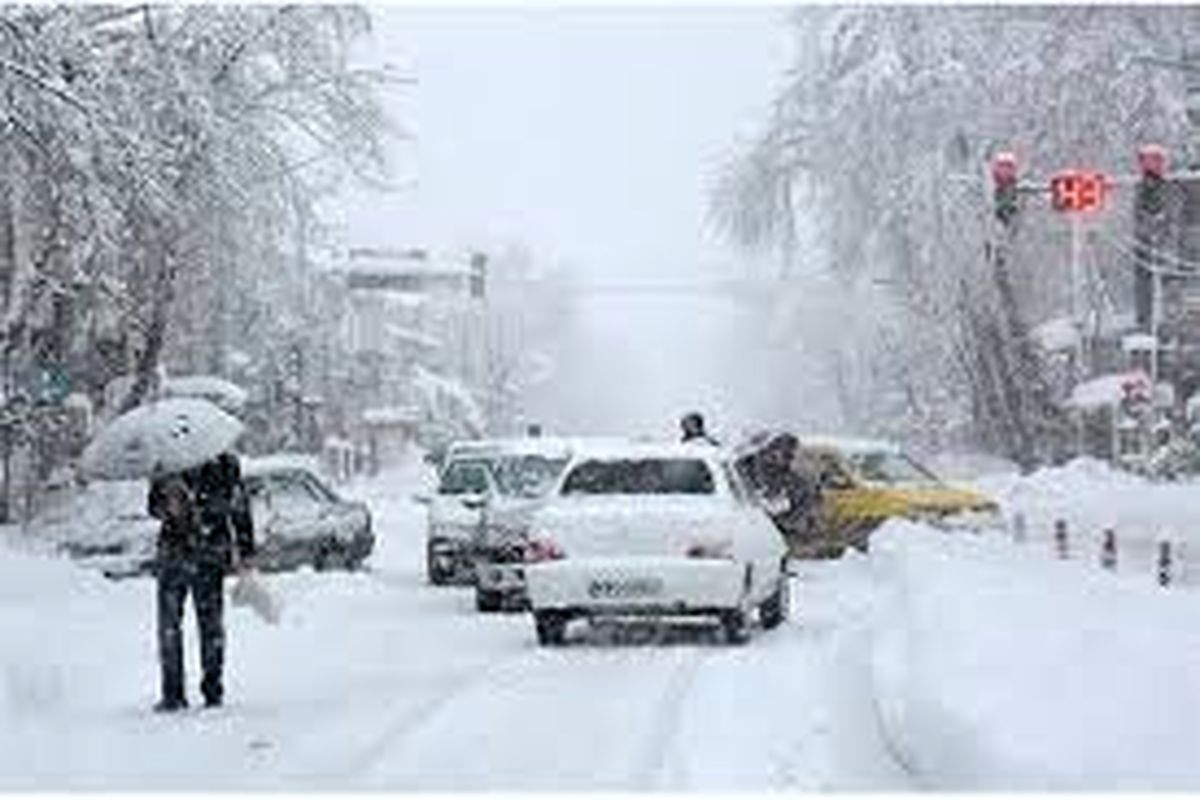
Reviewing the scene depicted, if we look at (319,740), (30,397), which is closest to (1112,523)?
(30,397)

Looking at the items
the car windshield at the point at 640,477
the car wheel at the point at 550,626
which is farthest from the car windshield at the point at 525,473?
the car wheel at the point at 550,626

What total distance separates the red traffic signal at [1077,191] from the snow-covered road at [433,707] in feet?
51.1

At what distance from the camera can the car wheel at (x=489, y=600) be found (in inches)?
1000

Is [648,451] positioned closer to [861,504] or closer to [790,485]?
[790,485]

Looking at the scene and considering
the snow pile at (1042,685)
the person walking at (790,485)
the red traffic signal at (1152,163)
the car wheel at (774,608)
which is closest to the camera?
the snow pile at (1042,685)

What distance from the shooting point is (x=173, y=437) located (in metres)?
17.1

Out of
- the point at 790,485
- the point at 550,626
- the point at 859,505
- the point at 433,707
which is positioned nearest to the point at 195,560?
the point at 433,707

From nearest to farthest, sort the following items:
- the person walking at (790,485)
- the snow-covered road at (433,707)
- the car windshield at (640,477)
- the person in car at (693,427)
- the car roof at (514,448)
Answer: the snow-covered road at (433,707) → the car windshield at (640,477) → the person in car at (693,427) → the car roof at (514,448) → the person walking at (790,485)

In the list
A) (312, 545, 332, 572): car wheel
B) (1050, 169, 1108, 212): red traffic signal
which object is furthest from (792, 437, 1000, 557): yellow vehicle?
(1050, 169, 1108, 212): red traffic signal

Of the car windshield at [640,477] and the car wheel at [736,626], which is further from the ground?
the car windshield at [640,477]

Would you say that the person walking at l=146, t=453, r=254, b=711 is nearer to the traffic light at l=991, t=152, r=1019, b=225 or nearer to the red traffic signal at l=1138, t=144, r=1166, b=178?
the red traffic signal at l=1138, t=144, r=1166, b=178

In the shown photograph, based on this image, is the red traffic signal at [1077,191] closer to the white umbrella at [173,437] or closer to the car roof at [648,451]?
the car roof at [648,451]

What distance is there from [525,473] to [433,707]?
499 inches

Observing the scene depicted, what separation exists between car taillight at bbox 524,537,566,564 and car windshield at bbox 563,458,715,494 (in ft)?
4.04
